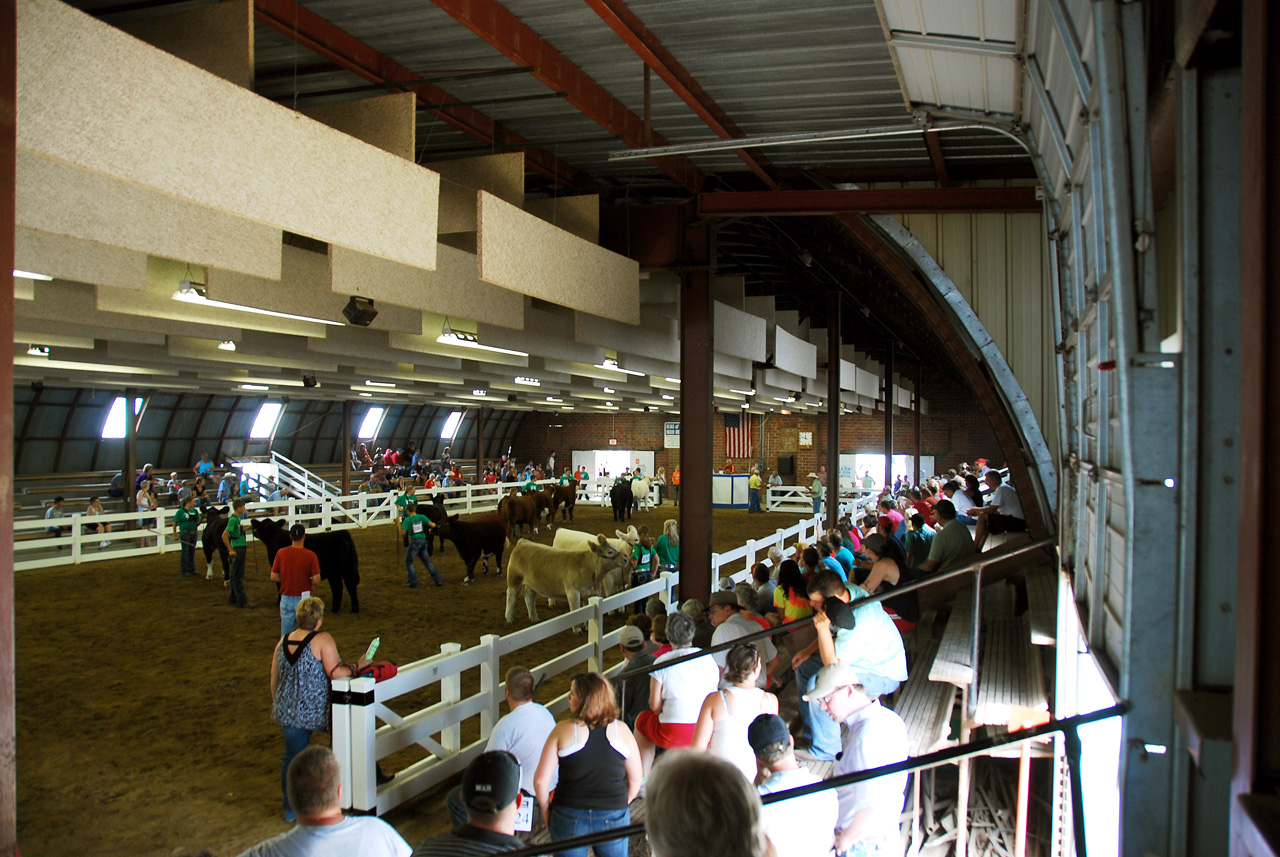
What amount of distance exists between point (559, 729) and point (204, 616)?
9.51 metres

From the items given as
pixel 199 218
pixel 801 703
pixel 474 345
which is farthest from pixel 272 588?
pixel 801 703

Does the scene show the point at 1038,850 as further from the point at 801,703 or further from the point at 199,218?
the point at 199,218

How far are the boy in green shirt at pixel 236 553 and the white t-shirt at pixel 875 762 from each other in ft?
33.7

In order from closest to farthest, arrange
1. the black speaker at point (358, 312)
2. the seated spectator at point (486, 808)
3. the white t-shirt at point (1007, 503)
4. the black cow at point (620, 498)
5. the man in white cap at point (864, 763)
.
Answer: the seated spectator at point (486, 808) → the man in white cap at point (864, 763) → the black speaker at point (358, 312) → the white t-shirt at point (1007, 503) → the black cow at point (620, 498)

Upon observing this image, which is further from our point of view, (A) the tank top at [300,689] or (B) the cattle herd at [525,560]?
(B) the cattle herd at [525,560]

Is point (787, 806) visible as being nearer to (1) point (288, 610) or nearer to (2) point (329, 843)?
(2) point (329, 843)

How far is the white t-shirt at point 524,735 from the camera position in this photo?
170 inches

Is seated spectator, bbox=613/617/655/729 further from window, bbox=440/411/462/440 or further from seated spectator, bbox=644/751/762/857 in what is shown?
window, bbox=440/411/462/440

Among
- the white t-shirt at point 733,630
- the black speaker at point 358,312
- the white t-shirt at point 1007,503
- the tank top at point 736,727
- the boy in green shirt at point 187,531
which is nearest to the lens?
the tank top at point 736,727

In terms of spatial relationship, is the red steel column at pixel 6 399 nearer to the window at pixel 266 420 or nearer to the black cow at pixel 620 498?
the black cow at pixel 620 498

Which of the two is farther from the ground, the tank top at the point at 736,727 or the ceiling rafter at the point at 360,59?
the ceiling rafter at the point at 360,59

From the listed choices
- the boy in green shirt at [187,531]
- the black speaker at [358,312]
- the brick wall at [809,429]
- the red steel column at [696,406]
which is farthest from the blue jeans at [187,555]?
the brick wall at [809,429]

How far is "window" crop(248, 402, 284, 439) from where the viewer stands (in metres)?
30.8

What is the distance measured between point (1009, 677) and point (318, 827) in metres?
4.51
